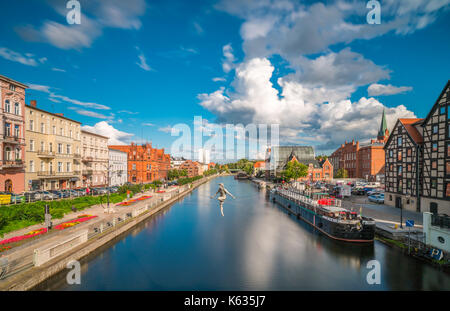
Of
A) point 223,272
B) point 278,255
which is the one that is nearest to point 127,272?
point 223,272

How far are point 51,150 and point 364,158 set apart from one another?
80592 millimetres

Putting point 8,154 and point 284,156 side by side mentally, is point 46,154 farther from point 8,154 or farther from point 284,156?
point 284,156

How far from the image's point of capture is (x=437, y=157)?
25781 millimetres

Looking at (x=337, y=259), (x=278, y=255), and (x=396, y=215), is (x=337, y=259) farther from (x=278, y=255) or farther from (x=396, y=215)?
(x=396, y=215)

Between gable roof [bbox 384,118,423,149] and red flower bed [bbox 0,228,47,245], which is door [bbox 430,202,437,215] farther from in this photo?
red flower bed [bbox 0,228,47,245]

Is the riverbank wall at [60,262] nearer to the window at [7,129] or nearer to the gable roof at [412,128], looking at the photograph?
the window at [7,129]

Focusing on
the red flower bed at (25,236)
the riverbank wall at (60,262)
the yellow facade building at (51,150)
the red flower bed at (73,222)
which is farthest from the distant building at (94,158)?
the red flower bed at (25,236)

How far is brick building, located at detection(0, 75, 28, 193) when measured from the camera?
28.1 meters

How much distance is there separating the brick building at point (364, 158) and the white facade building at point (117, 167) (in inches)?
2748

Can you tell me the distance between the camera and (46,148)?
117ft

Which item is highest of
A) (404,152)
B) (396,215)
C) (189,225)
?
(404,152)

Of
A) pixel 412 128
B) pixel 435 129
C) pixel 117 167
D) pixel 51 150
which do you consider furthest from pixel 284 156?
pixel 51 150
